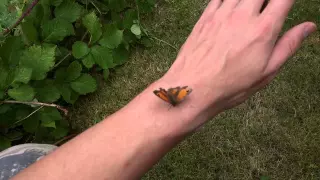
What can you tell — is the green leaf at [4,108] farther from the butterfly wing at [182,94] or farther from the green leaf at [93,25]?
the butterfly wing at [182,94]

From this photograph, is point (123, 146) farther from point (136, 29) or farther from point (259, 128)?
point (136, 29)

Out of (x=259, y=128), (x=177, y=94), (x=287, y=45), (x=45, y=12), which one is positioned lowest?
(x=259, y=128)

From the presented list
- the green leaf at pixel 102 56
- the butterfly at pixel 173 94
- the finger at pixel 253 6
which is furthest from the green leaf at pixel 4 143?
the finger at pixel 253 6

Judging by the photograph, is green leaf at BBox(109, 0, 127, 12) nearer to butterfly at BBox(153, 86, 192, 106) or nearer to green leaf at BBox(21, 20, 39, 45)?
green leaf at BBox(21, 20, 39, 45)

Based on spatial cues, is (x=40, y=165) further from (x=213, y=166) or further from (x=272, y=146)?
(x=272, y=146)

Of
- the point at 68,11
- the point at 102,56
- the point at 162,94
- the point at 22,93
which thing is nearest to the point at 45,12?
the point at 68,11

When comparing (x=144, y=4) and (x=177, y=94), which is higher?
(x=177, y=94)
